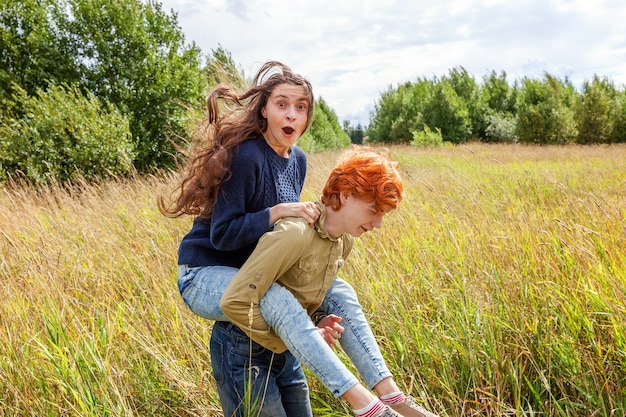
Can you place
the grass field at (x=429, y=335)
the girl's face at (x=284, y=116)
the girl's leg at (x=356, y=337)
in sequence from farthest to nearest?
1. the grass field at (x=429, y=335)
2. the girl's face at (x=284, y=116)
3. the girl's leg at (x=356, y=337)

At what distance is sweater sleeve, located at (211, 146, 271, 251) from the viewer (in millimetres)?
1611

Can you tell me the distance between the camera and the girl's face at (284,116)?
1.80m

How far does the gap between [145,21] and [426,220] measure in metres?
8.92

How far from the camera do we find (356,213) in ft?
5.28

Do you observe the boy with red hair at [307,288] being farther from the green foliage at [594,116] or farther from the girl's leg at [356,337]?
the green foliage at [594,116]

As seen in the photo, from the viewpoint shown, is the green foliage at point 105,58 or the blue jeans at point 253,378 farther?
the green foliage at point 105,58

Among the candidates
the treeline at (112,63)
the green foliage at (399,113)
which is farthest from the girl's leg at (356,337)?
the green foliage at (399,113)

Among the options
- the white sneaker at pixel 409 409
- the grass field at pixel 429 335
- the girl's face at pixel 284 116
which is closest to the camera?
the white sneaker at pixel 409 409

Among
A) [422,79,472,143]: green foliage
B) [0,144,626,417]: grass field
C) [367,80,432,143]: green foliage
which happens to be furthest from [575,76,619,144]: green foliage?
[0,144,626,417]: grass field

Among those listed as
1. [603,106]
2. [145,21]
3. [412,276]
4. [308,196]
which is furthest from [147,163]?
[603,106]

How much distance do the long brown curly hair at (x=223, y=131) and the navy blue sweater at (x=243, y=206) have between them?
34 mm

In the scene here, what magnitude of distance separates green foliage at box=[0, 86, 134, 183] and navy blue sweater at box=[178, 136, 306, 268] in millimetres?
6808

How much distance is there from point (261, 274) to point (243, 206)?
275 millimetres

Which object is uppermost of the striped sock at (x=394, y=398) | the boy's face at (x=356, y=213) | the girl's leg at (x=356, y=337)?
the boy's face at (x=356, y=213)
